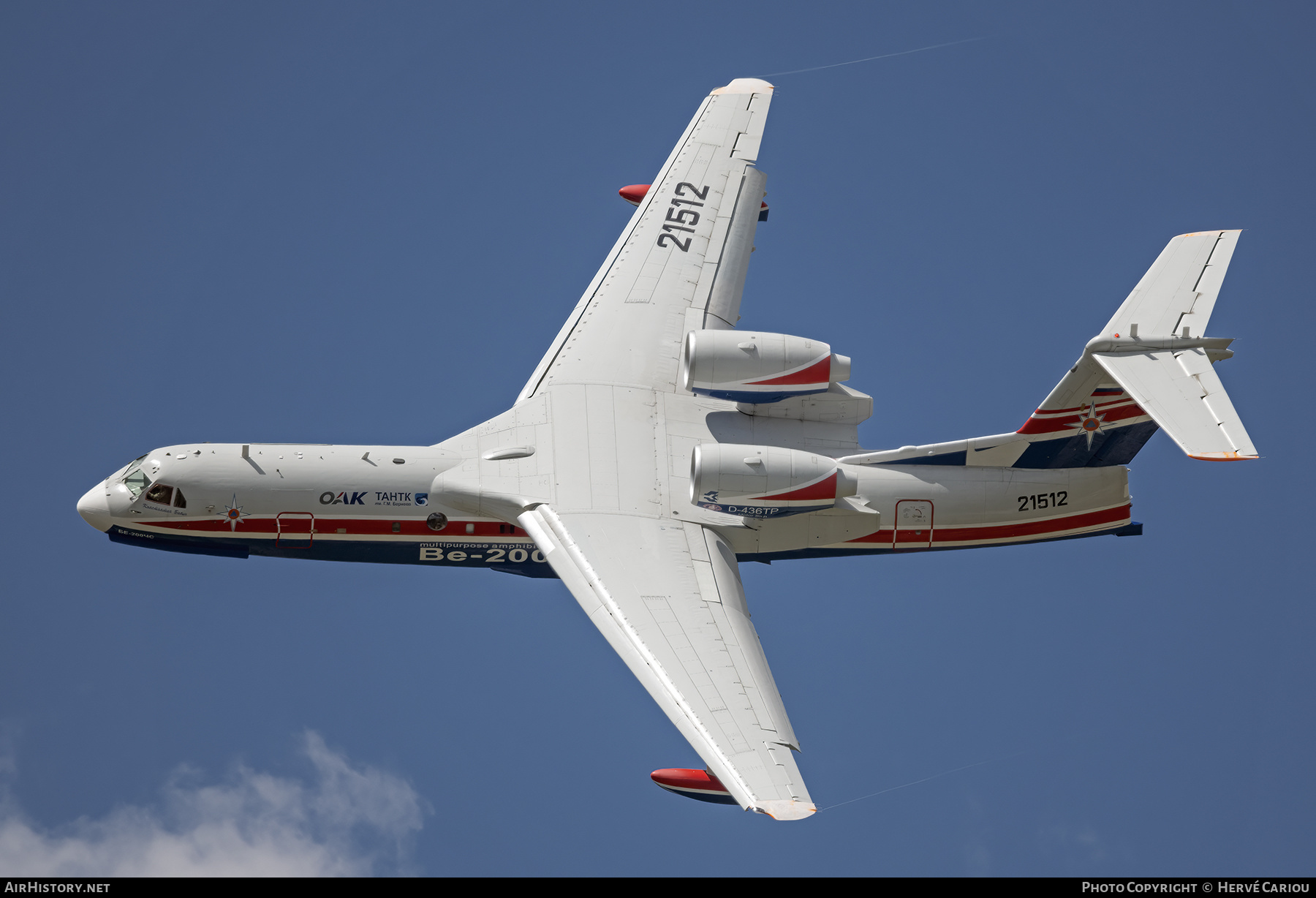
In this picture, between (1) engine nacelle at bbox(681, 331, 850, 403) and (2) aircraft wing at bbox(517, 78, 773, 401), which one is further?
(2) aircraft wing at bbox(517, 78, 773, 401)

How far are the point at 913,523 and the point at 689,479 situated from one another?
181 inches

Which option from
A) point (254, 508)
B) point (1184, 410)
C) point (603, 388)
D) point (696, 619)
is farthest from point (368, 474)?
point (1184, 410)

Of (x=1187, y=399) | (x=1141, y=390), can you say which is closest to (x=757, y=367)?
(x=1141, y=390)

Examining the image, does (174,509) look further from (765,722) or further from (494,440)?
(765,722)

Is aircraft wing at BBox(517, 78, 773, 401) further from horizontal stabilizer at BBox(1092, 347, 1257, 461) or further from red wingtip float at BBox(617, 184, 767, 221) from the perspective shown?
horizontal stabilizer at BBox(1092, 347, 1257, 461)

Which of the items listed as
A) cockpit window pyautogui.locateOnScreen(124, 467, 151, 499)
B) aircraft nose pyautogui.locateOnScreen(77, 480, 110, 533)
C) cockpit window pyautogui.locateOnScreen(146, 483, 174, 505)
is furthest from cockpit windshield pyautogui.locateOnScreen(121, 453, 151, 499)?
aircraft nose pyautogui.locateOnScreen(77, 480, 110, 533)

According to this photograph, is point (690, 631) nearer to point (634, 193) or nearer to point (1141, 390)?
point (1141, 390)

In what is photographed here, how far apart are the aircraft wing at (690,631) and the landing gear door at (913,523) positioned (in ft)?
12.0

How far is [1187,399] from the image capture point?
2755 centimetres

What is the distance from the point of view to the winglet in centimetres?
3872

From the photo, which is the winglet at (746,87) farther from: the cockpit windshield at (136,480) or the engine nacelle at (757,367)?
the cockpit windshield at (136,480)

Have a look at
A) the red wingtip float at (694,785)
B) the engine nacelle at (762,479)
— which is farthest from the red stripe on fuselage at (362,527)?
the red wingtip float at (694,785)

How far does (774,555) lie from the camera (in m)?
31.2

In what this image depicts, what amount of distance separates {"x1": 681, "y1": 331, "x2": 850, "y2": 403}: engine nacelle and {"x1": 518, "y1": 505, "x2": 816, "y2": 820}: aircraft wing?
331 centimetres
